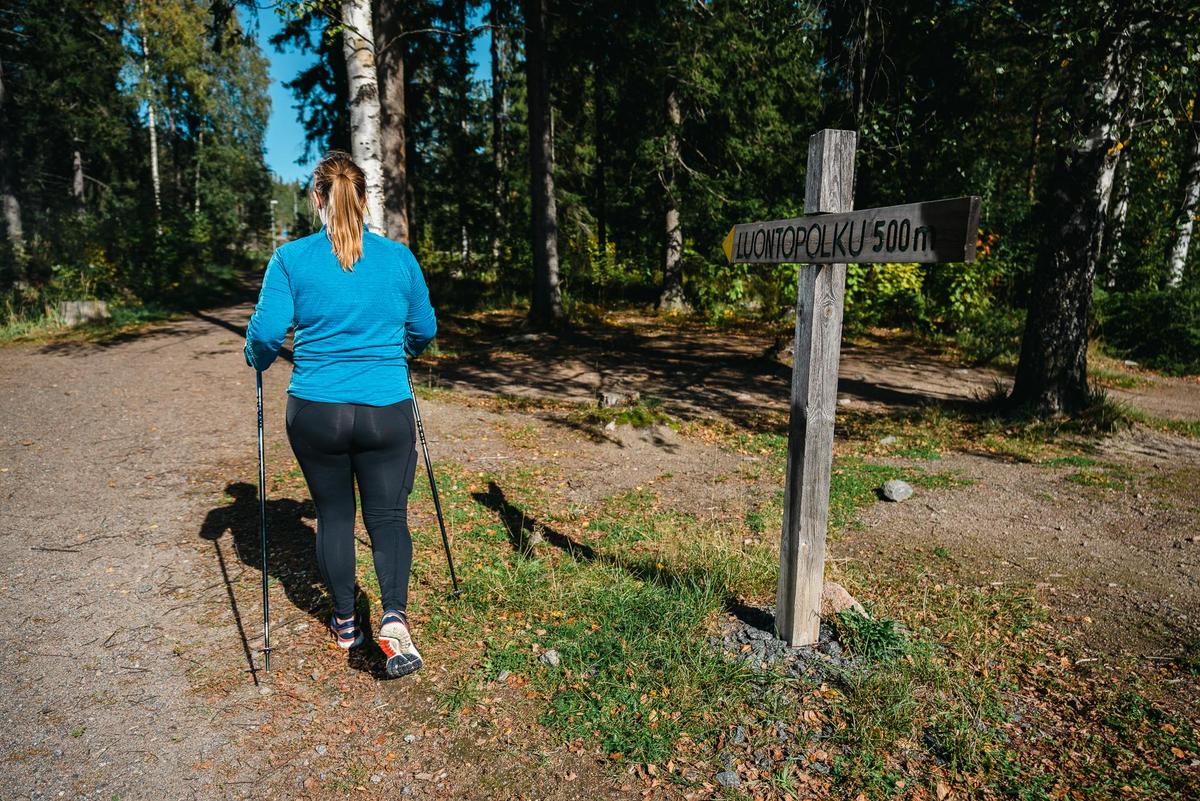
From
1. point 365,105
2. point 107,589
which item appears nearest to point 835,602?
point 107,589

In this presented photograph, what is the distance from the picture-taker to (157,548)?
14.5ft

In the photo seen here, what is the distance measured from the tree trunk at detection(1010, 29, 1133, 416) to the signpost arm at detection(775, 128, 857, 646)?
530cm

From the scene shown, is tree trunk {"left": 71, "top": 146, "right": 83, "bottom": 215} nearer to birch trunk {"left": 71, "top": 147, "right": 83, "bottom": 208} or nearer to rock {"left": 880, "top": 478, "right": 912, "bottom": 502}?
birch trunk {"left": 71, "top": 147, "right": 83, "bottom": 208}

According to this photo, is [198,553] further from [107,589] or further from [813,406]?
[813,406]

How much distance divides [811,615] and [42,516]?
5.24 m

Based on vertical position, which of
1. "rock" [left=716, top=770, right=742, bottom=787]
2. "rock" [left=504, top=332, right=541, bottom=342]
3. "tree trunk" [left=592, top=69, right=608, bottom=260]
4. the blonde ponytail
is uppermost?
"tree trunk" [left=592, top=69, right=608, bottom=260]

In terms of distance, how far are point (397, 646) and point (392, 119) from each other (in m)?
9.53

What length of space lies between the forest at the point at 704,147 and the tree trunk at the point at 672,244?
0.07 m

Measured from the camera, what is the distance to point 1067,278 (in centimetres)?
718

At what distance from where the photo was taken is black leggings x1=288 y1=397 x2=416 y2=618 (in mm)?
2818

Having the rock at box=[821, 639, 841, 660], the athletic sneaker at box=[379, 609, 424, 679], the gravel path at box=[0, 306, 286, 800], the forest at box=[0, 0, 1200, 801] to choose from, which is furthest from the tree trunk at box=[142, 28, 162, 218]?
the rock at box=[821, 639, 841, 660]

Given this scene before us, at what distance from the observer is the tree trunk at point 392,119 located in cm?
1019

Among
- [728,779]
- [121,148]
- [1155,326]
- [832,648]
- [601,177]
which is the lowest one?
[728,779]

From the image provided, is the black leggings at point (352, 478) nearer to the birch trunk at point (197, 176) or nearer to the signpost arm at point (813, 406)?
the signpost arm at point (813, 406)
